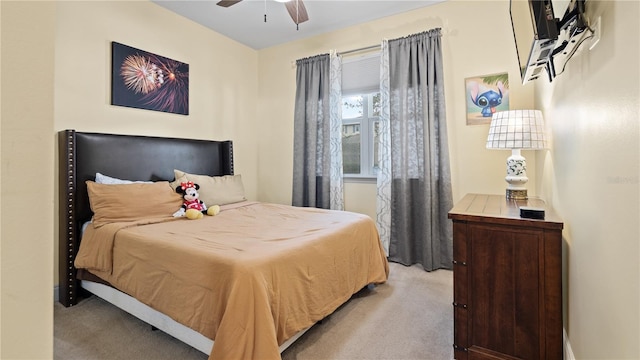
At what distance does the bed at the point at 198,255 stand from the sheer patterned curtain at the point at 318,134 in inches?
31.9

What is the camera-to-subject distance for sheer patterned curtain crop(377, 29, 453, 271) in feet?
10.2

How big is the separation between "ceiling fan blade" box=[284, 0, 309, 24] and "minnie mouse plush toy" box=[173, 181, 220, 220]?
1836 millimetres

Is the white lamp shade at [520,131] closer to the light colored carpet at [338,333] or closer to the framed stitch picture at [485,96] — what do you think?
the framed stitch picture at [485,96]

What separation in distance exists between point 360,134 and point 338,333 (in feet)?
7.87

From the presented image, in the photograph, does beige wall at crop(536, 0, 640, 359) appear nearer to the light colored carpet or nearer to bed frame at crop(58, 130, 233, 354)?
the light colored carpet

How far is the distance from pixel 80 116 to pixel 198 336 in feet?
7.26

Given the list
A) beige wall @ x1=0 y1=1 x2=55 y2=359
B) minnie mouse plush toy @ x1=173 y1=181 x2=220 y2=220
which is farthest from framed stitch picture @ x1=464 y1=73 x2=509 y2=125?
beige wall @ x1=0 y1=1 x2=55 y2=359

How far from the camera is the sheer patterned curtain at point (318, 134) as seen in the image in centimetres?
371

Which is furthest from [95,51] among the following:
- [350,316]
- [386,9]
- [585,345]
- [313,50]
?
[585,345]

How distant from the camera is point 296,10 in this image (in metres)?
2.76

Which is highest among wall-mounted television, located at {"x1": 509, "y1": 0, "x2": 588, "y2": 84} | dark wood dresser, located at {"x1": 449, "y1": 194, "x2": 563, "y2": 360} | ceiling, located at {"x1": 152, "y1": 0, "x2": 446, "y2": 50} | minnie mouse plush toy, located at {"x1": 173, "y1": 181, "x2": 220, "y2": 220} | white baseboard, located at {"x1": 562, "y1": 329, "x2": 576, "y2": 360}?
ceiling, located at {"x1": 152, "y1": 0, "x2": 446, "y2": 50}

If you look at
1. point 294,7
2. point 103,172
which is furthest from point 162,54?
point 294,7

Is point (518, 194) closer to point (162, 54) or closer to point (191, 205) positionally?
point (191, 205)

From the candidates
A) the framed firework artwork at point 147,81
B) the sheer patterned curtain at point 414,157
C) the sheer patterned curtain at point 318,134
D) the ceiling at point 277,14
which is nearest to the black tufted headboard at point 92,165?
the framed firework artwork at point 147,81
